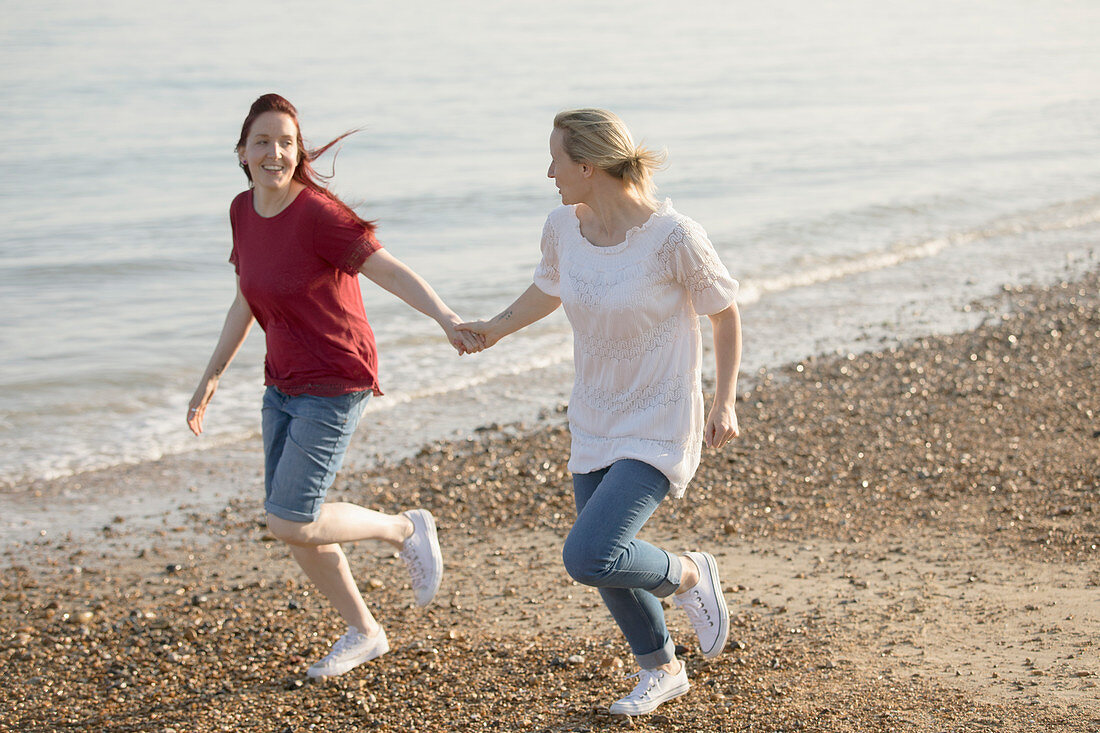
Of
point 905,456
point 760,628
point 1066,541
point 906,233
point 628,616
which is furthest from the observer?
point 906,233

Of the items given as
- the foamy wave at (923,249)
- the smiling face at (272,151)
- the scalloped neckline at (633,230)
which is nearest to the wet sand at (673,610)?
the scalloped neckline at (633,230)

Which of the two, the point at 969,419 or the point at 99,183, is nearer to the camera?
the point at 969,419

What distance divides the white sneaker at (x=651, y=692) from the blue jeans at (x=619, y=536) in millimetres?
300

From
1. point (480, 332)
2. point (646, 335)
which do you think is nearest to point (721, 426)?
point (646, 335)

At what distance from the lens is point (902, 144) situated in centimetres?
2358

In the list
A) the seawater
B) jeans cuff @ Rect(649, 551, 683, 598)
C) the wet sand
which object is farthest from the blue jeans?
the seawater

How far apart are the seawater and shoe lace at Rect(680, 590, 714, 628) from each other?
430cm

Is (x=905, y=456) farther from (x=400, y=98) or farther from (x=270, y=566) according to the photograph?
(x=400, y=98)

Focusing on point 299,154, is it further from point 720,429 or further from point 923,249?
point 923,249

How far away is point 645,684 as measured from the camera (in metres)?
4.23

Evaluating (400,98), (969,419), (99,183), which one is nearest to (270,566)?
(969,419)

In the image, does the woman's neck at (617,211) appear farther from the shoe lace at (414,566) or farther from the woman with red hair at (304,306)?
the shoe lace at (414,566)

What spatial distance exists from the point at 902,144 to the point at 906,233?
823 centimetres

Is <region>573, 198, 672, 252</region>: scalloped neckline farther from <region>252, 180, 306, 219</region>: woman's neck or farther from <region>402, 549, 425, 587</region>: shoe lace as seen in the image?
<region>402, 549, 425, 587</region>: shoe lace
